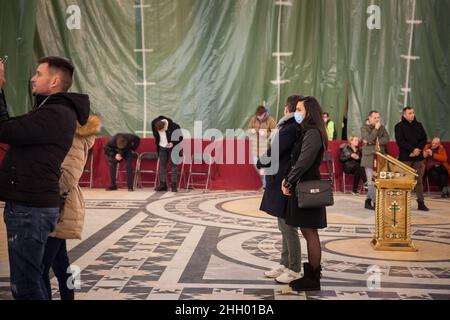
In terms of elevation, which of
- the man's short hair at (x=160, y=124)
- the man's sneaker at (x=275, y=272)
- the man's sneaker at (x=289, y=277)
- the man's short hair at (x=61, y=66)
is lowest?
the man's sneaker at (x=275, y=272)

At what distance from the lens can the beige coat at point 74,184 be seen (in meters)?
4.07

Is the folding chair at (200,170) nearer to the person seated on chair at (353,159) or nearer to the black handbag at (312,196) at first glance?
the person seated on chair at (353,159)

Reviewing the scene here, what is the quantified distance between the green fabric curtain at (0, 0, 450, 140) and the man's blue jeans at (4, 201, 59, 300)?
12.3 meters

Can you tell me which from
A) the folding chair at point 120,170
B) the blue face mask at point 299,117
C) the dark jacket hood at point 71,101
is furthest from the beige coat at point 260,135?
the dark jacket hood at point 71,101

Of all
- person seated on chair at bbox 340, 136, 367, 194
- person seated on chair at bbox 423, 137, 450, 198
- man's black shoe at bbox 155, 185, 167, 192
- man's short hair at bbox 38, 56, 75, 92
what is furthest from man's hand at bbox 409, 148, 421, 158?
man's short hair at bbox 38, 56, 75, 92

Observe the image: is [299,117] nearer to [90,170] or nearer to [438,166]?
[438,166]

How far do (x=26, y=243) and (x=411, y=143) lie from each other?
852cm

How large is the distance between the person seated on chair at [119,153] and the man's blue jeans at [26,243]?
1033cm

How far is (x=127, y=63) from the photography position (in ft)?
51.8

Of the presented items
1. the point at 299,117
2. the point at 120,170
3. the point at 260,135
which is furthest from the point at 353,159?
the point at 299,117

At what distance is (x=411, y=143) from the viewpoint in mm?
10734

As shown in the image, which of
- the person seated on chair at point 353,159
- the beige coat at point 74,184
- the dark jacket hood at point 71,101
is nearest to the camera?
the dark jacket hood at point 71,101

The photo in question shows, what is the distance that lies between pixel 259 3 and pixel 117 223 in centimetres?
826

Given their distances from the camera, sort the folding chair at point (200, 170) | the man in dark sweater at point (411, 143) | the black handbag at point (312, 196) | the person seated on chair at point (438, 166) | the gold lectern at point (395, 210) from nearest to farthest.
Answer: the black handbag at point (312, 196)
the gold lectern at point (395, 210)
the man in dark sweater at point (411, 143)
the person seated on chair at point (438, 166)
the folding chair at point (200, 170)
